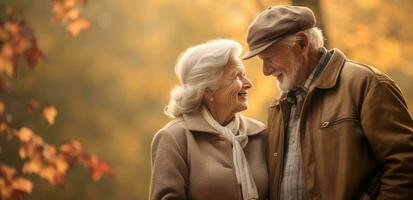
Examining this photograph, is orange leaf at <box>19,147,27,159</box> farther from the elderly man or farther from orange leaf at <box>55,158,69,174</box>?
the elderly man

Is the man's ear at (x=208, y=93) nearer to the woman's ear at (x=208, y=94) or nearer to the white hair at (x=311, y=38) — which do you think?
the woman's ear at (x=208, y=94)

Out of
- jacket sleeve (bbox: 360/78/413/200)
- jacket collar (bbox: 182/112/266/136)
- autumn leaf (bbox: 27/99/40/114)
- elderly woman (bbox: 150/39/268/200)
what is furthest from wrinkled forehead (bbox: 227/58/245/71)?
autumn leaf (bbox: 27/99/40/114)

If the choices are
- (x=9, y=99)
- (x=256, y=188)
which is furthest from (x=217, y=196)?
(x=9, y=99)

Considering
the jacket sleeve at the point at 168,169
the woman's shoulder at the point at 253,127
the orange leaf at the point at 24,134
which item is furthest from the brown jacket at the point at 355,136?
the orange leaf at the point at 24,134

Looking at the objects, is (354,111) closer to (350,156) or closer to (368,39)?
(350,156)

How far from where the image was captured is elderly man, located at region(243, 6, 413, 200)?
198 cm

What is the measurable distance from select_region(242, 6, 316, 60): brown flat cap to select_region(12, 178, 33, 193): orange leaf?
2715 millimetres

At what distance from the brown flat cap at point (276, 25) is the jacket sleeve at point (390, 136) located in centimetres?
40

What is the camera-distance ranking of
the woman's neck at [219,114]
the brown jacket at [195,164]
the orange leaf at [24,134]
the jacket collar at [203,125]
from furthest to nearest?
the orange leaf at [24,134], the woman's neck at [219,114], the jacket collar at [203,125], the brown jacket at [195,164]

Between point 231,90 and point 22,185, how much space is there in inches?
99.2

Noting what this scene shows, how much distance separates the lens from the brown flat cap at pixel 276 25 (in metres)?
2.23

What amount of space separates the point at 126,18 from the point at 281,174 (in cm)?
270

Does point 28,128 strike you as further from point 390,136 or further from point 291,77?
point 390,136

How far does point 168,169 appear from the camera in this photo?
7.39ft
